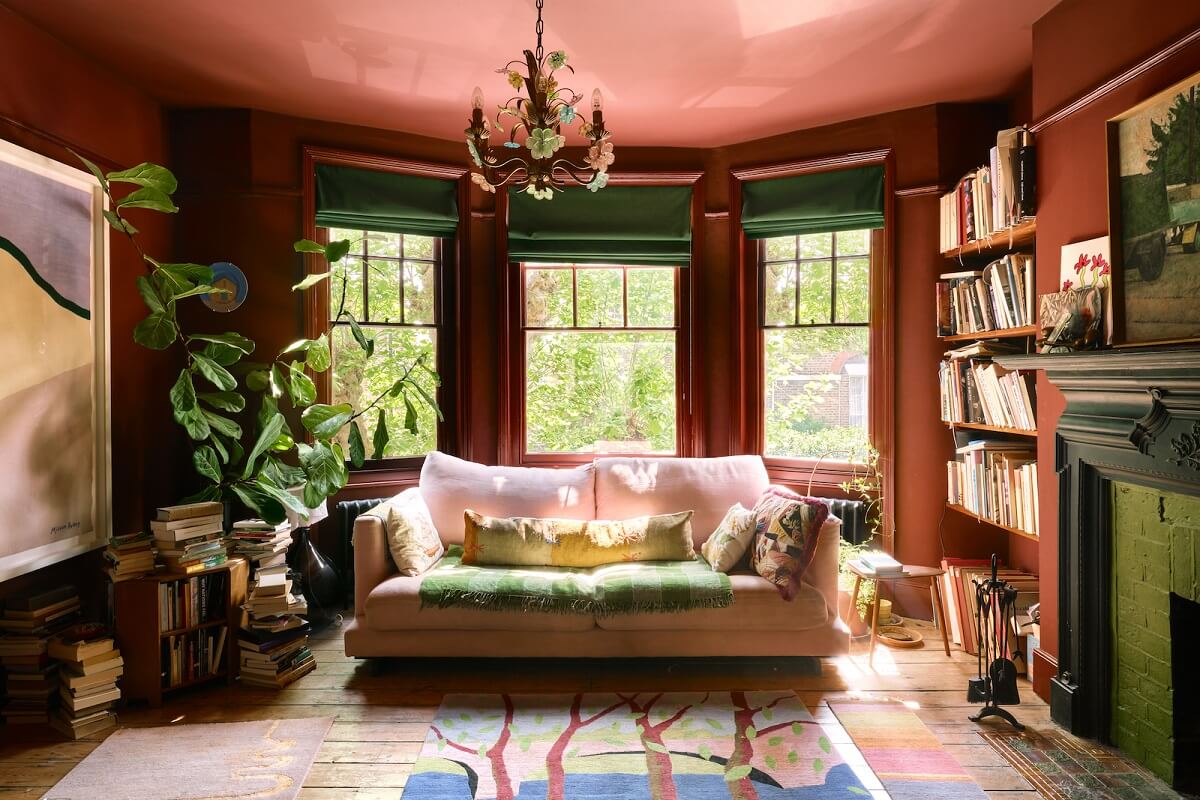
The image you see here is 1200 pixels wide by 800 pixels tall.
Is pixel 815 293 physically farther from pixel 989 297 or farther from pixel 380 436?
pixel 380 436

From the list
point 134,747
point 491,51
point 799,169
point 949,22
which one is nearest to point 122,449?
point 134,747

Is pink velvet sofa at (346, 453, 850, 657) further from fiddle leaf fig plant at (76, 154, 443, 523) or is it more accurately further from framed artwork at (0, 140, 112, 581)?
framed artwork at (0, 140, 112, 581)

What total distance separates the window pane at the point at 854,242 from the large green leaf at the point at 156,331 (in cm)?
360

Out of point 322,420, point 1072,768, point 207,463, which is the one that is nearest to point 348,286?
point 322,420

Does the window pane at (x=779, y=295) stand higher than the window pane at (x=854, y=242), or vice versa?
the window pane at (x=854, y=242)

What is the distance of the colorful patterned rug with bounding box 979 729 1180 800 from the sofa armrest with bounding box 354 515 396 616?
2.61 metres

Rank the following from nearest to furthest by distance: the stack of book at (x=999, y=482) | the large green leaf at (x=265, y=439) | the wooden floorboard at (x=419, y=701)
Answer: the wooden floorboard at (x=419, y=701) < the stack of book at (x=999, y=482) < the large green leaf at (x=265, y=439)

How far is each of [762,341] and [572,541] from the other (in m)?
1.86

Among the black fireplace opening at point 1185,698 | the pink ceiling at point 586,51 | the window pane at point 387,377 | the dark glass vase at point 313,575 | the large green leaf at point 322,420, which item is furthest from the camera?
the window pane at point 387,377

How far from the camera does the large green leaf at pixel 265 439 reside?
3.58 metres

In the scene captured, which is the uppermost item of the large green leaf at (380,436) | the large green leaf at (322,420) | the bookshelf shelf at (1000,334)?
the bookshelf shelf at (1000,334)

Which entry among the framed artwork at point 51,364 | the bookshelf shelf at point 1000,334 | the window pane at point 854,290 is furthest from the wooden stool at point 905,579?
the framed artwork at point 51,364

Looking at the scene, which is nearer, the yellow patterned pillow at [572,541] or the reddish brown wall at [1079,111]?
the reddish brown wall at [1079,111]

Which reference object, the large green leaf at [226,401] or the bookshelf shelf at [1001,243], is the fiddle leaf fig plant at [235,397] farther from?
the bookshelf shelf at [1001,243]
